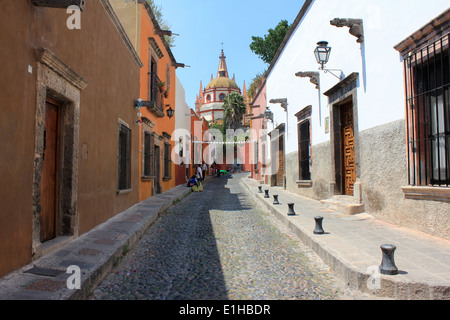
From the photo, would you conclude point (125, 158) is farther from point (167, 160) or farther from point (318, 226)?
point (167, 160)

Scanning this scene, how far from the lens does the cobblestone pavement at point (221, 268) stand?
3.00 meters

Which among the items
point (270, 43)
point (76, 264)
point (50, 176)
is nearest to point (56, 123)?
point (50, 176)

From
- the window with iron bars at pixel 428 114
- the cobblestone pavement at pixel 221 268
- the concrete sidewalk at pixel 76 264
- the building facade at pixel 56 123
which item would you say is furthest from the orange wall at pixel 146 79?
the window with iron bars at pixel 428 114

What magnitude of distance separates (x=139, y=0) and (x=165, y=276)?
8380mm

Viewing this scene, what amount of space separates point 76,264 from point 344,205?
5233 mm

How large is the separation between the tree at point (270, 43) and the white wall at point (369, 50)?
61.0ft

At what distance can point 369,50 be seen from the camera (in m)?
6.16

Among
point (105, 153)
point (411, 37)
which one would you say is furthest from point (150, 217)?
point (411, 37)

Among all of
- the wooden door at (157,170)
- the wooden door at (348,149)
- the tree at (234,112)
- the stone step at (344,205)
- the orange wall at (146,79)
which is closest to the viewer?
the stone step at (344,205)

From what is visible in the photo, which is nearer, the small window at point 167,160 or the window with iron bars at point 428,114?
the window with iron bars at point 428,114

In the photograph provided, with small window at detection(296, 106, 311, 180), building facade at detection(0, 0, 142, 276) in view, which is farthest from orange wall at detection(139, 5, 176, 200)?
small window at detection(296, 106, 311, 180)

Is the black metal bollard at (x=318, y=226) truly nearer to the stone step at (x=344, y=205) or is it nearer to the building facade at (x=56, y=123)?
the stone step at (x=344, y=205)

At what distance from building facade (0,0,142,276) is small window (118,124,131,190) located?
0.57 feet

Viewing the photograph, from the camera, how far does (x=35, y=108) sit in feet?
11.3
